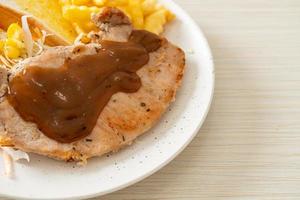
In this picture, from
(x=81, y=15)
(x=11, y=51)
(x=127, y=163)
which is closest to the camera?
(x=127, y=163)

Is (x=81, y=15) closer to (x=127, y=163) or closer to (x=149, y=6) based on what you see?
(x=149, y=6)

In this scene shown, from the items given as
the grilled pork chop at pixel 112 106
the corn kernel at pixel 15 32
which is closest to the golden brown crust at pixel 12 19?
the corn kernel at pixel 15 32

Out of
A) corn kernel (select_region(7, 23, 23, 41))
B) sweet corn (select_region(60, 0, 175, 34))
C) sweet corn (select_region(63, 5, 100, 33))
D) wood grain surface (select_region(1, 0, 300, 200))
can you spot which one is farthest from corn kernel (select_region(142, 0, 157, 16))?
corn kernel (select_region(7, 23, 23, 41))

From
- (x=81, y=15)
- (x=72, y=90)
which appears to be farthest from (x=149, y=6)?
(x=72, y=90)

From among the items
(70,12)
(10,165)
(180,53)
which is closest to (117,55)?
(180,53)

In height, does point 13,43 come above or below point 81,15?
below

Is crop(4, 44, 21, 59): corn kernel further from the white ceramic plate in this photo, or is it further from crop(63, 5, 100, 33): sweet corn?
the white ceramic plate
